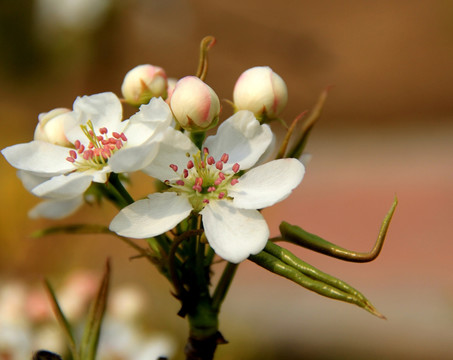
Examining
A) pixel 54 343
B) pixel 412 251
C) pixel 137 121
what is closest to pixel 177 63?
pixel 412 251

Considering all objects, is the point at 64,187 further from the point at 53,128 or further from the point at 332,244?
the point at 332,244

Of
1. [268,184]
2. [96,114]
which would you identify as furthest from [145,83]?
[268,184]

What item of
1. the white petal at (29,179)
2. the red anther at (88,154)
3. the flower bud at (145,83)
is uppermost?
the flower bud at (145,83)

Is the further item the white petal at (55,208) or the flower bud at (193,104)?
the white petal at (55,208)

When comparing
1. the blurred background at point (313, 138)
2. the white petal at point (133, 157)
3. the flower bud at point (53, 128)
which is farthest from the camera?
the blurred background at point (313, 138)

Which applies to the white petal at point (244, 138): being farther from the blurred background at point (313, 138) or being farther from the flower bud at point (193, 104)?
the blurred background at point (313, 138)

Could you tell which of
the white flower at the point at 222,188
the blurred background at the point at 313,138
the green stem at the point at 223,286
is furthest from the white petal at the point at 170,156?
the blurred background at the point at 313,138
